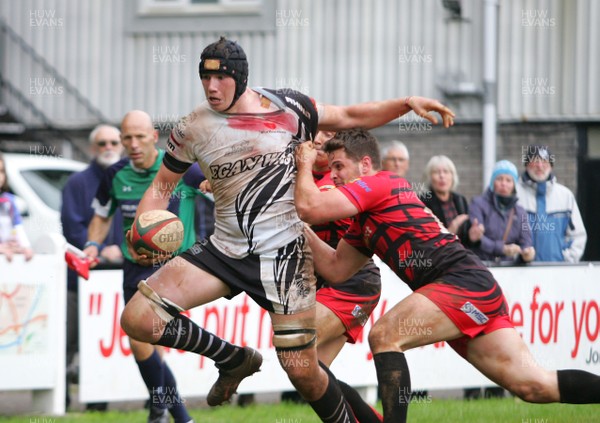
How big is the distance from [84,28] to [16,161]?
4412 mm

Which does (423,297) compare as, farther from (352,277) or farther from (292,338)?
(352,277)

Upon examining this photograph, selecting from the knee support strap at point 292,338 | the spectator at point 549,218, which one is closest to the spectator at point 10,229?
the knee support strap at point 292,338

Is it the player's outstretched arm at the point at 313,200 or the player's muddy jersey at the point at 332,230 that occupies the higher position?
the player's outstretched arm at the point at 313,200

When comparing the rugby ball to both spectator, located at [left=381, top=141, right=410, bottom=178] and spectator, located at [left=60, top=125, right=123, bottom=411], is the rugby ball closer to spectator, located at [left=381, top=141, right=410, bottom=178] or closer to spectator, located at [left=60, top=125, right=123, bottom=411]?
spectator, located at [left=60, top=125, right=123, bottom=411]

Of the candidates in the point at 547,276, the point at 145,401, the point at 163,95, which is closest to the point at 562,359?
the point at 547,276

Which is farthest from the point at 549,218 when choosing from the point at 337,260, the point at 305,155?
the point at 305,155

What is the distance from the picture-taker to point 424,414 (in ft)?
29.0

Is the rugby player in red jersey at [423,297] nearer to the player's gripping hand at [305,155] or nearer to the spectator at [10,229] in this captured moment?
the player's gripping hand at [305,155]

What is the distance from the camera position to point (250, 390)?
9.69 meters

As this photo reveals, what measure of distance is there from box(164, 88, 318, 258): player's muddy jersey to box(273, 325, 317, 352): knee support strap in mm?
491

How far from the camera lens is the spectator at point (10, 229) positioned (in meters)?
9.21

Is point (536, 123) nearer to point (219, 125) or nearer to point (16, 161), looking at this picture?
point (16, 161)

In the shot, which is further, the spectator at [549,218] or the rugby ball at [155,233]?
the spectator at [549,218]

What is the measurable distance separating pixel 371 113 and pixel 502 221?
13.3ft
